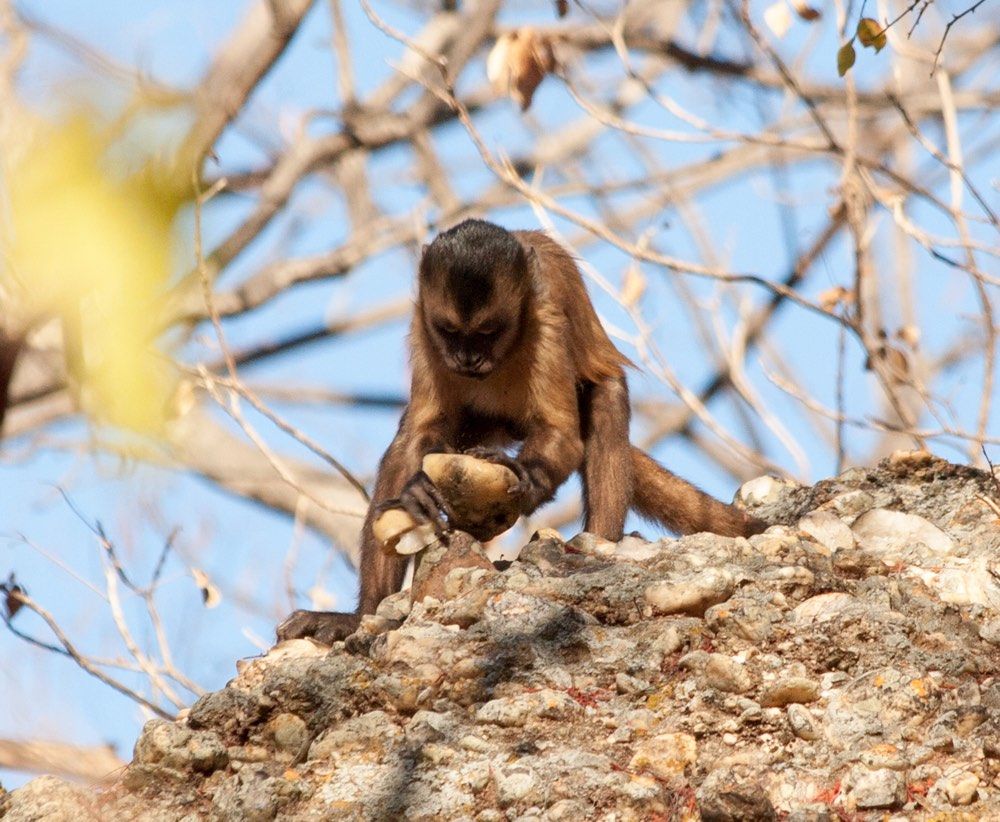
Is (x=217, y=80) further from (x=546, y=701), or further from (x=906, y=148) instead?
(x=546, y=701)

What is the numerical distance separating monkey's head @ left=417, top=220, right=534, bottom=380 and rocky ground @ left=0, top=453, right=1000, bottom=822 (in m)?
1.79

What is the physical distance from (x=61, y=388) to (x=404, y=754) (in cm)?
1096

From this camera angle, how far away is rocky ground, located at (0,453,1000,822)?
3062mm

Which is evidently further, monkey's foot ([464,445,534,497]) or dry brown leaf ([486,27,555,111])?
dry brown leaf ([486,27,555,111])

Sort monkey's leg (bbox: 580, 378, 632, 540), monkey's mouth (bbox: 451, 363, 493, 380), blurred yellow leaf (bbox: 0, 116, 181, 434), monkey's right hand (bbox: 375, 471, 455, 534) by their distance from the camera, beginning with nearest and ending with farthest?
blurred yellow leaf (bbox: 0, 116, 181, 434)
monkey's right hand (bbox: 375, 471, 455, 534)
monkey's leg (bbox: 580, 378, 632, 540)
monkey's mouth (bbox: 451, 363, 493, 380)

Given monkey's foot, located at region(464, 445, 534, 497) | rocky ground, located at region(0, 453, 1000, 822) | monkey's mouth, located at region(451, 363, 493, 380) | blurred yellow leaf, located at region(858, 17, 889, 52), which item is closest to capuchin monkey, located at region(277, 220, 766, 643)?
monkey's mouth, located at region(451, 363, 493, 380)

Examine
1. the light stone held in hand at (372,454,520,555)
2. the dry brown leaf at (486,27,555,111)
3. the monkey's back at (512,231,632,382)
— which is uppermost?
the dry brown leaf at (486,27,555,111)

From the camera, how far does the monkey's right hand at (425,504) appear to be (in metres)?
4.40

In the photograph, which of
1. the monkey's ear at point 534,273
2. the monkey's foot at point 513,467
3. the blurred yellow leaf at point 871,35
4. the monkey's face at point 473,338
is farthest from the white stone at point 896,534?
the monkey's ear at point 534,273

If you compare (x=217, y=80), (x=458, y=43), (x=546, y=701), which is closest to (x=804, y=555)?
(x=546, y=701)

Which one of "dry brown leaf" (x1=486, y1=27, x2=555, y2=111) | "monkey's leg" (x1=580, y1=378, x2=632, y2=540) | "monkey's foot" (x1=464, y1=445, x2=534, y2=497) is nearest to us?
"monkey's foot" (x1=464, y1=445, x2=534, y2=497)

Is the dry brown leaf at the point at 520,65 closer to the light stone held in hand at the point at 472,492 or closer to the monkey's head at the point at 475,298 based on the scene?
the monkey's head at the point at 475,298

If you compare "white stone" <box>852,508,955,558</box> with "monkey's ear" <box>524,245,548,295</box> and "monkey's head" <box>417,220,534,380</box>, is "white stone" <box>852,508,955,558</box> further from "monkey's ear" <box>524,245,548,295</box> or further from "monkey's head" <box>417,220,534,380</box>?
"monkey's ear" <box>524,245,548,295</box>

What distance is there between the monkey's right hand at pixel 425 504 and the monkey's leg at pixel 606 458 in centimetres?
114
